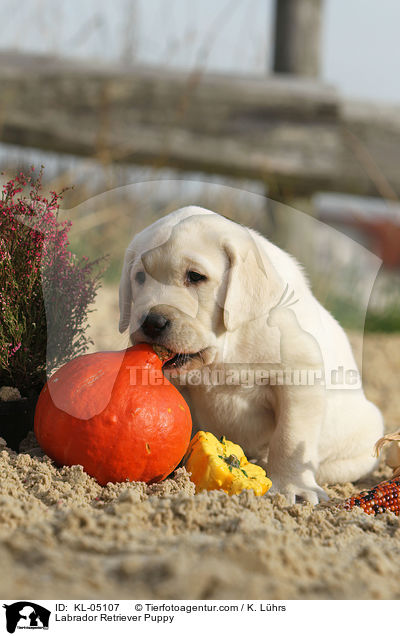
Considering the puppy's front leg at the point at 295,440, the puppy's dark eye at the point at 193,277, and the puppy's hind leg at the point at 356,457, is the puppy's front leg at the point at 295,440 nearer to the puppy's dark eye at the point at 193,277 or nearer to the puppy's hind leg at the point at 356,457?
the puppy's hind leg at the point at 356,457

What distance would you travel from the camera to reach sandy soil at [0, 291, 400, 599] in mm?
1397

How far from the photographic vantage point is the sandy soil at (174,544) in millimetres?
1397

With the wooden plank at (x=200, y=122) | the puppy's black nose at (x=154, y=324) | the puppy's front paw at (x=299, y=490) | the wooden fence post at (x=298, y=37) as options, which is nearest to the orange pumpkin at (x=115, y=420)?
the puppy's black nose at (x=154, y=324)

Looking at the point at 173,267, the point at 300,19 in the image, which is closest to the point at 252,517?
the point at 173,267

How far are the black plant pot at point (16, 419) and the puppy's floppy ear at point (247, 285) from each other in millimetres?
836

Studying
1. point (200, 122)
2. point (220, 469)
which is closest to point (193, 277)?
point (220, 469)

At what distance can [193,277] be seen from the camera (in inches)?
94.7

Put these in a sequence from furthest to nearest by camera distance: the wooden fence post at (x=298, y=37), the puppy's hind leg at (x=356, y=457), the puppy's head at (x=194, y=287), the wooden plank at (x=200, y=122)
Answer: the wooden fence post at (x=298, y=37) < the wooden plank at (x=200, y=122) < the puppy's hind leg at (x=356, y=457) < the puppy's head at (x=194, y=287)

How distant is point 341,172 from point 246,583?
4.88m

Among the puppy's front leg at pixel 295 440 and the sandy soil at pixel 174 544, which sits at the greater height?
the sandy soil at pixel 174 544

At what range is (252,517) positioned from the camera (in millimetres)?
1887
